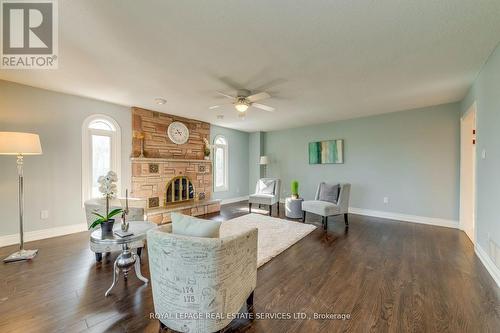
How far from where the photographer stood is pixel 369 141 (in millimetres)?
5031

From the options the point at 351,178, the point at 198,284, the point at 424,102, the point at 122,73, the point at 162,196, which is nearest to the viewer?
the point at 198,284

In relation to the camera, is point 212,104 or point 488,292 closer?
point 488,292

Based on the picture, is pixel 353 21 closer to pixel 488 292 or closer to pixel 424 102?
pixel 488 292

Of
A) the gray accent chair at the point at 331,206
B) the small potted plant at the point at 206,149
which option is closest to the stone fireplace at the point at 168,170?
the small potted plant at the point at 206,149

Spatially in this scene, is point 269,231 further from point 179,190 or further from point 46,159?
point 46,159

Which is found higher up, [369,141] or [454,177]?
[369,141]

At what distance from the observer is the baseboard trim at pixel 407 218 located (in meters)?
4.07

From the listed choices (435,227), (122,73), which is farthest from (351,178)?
(122,73)

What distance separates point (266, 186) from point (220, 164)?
182 cm

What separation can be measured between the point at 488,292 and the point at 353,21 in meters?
2.84

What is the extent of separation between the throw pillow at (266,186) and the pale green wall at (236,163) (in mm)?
1490

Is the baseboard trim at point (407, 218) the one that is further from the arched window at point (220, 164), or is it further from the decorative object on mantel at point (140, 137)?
the decorative object on mantel at point (140, 137)

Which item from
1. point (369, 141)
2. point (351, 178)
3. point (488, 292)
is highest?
point (369, 141)

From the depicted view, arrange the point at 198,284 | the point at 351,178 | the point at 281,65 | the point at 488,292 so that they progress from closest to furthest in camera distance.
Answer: the point at 198,284
the point at 488,292
the point at 281,65
the point at 351,178
